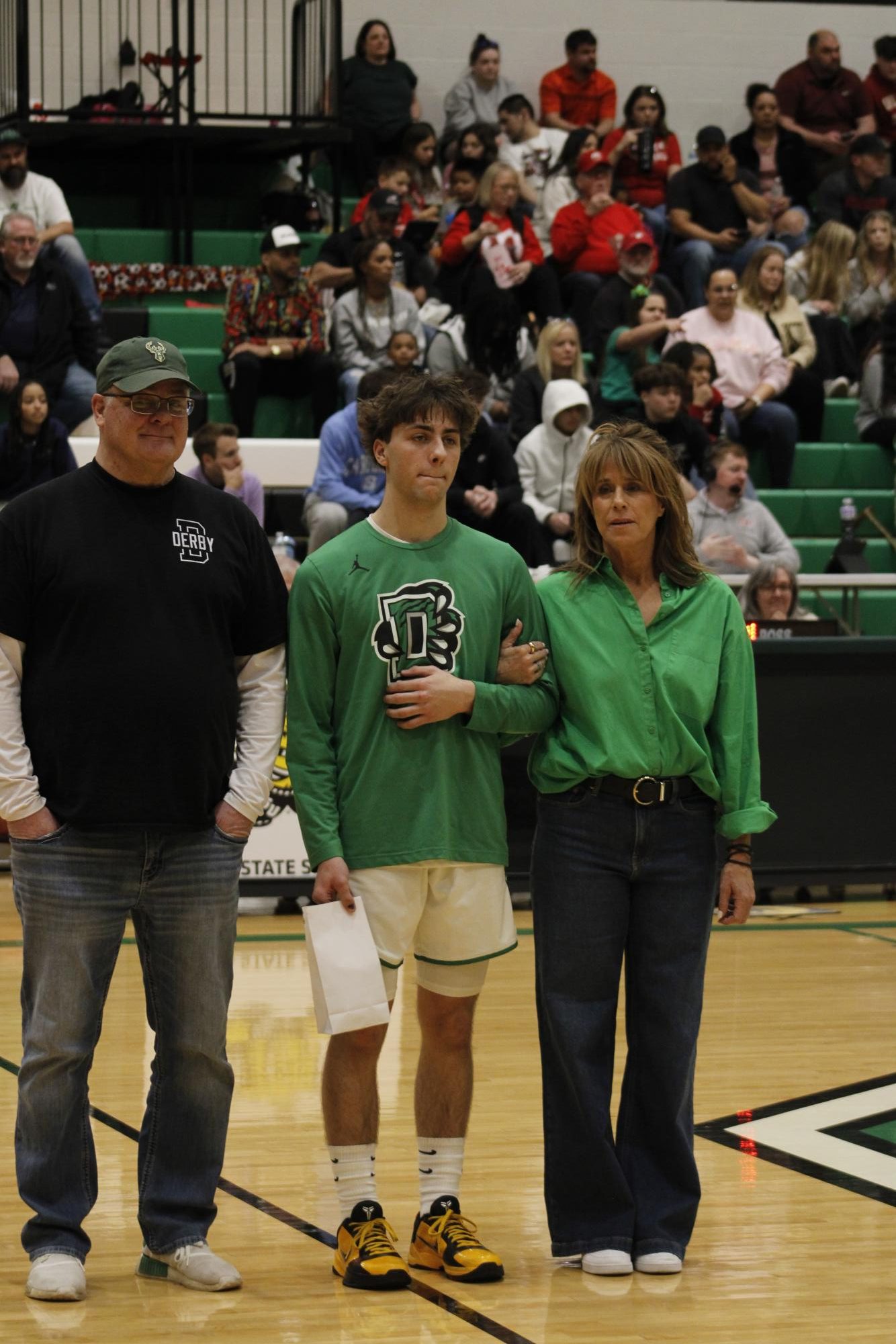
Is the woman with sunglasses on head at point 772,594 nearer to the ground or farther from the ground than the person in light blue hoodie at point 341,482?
nearer to the ground

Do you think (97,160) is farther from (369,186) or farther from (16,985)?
(16,985)

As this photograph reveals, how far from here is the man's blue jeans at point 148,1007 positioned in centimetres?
389

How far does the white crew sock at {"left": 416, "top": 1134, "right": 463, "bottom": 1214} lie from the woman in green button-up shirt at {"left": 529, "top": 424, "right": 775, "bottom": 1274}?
0.62 ft

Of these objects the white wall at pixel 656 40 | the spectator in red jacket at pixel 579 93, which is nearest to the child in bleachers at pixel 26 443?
the spectator in red jacket at pixel 579 93

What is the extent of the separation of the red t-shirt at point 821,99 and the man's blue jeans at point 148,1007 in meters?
12.9

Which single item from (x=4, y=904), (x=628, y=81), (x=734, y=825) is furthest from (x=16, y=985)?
(x=628, y=81)

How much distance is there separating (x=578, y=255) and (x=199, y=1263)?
10.2m

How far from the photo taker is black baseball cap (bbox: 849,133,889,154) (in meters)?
14.6

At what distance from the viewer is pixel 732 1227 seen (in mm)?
4441

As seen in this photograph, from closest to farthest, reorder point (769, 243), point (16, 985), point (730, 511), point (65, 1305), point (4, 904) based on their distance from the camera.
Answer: point (65, 1305), point (16, 985), point (4, 904), point (730, 511), point (769, 243)

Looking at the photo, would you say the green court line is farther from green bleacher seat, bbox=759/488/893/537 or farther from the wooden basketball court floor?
green bleacher seat, bbox=759/488/893/537

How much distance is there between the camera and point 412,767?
157 inches

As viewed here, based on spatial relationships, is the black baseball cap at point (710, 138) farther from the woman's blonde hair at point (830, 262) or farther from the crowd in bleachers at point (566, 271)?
the woman's blonde hair at point (830, 262)

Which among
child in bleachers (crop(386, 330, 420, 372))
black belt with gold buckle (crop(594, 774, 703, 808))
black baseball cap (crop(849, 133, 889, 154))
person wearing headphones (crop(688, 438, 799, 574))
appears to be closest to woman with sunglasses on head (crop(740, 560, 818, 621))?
person wearing headphones (crop(688, 438, 799, 574))
